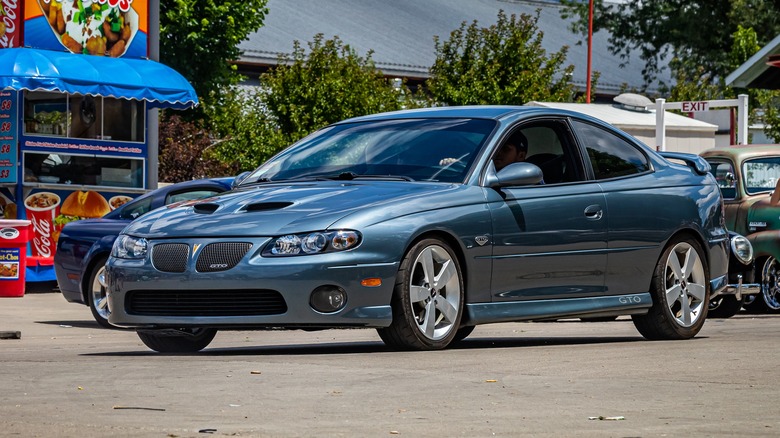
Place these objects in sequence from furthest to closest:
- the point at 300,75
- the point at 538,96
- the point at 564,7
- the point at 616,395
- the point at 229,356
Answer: the point at 564,7
the point at 538,96
the point at 300,75
the point at 229,356
the point at 616,395

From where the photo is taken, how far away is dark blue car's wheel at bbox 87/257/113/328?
47.8ft

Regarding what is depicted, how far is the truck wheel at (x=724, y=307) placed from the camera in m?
15.8

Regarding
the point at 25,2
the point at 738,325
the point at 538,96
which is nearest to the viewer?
the point at 738,325

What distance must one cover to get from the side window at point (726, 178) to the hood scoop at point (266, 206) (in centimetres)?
958

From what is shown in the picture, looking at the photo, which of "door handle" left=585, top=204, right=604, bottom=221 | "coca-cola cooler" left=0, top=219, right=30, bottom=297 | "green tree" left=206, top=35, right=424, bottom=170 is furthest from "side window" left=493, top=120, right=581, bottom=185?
"green tree" left=206, top=35, right=424, bottom=170

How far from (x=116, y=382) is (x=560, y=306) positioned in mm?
3544

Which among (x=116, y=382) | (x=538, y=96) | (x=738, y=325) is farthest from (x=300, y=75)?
(x=116, y=382)

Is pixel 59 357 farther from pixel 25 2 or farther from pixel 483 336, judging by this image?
pixel 25 2

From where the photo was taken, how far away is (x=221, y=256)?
8.81 m

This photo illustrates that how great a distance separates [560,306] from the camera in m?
10.1

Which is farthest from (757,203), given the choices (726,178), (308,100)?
(308,100)

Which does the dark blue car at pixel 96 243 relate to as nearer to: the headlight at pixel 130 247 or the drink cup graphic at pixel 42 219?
the headlight at pixel 130 247

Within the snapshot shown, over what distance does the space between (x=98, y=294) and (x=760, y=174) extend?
7.73 metres

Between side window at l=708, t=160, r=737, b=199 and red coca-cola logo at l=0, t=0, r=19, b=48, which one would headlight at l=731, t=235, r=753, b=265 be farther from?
red coca-cola logo at l=0, t=0, r=19, b=48
